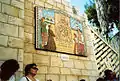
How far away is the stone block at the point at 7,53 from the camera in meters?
3.07

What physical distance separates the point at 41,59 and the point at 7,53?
3.19 feet

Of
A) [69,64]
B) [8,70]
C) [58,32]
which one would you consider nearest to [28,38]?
[58,32]

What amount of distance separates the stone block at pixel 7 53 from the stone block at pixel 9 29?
0.28 metres

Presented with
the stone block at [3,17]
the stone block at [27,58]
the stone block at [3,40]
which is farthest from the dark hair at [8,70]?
the stone block at [27,58]

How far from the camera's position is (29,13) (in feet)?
13.5

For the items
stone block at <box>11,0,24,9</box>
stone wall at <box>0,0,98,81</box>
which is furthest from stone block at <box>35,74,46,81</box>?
stone block at <box>11,0,24,9</box>

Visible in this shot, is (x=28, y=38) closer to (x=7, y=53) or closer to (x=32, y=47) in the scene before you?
(x=32, y=47)

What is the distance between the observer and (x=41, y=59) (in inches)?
156

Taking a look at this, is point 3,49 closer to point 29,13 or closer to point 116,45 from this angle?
point 29,13

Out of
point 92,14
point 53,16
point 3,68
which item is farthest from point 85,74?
point 92,14

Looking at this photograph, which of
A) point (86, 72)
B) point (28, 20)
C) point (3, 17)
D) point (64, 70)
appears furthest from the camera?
point (86, 72)

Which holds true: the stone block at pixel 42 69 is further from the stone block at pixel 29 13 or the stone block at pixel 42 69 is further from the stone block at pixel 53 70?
the stone block at pixel 29 13

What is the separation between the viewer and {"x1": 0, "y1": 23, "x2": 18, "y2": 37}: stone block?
3.21 m

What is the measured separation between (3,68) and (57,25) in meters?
2.34
